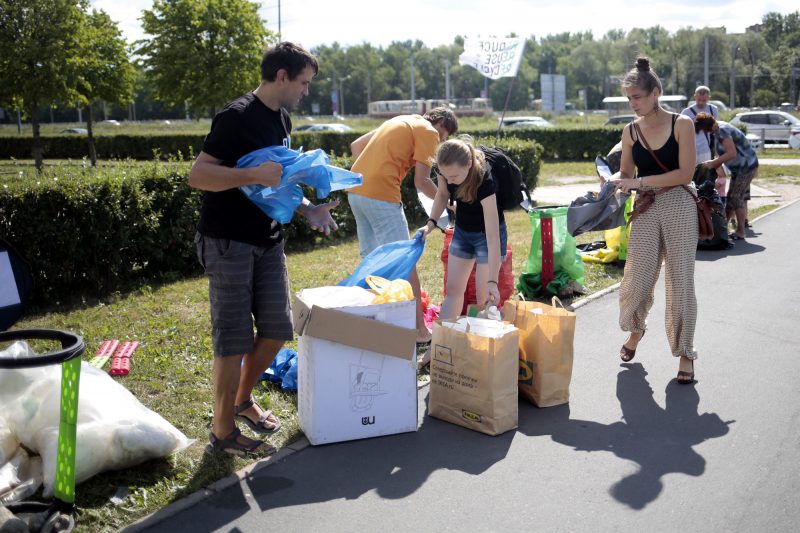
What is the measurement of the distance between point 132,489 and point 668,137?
3.78 m

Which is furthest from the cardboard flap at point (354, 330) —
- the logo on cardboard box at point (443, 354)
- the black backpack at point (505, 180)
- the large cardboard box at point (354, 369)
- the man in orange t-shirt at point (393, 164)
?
the black backpack at point (505, 180)

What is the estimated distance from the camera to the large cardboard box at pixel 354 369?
4.07m

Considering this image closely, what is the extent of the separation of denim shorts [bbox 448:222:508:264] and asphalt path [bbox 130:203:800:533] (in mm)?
961

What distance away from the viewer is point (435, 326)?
14.8 ft

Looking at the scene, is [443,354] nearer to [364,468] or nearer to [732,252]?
[364,468]

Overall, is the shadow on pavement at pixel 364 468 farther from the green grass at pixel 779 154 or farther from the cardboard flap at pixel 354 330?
the green grass at pixel 779 154

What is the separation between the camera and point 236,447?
404 cm

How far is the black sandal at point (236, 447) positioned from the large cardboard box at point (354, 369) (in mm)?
288

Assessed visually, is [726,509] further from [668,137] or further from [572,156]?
[572,156]

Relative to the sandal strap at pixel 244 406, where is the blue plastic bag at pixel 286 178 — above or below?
above

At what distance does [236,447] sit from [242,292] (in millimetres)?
823

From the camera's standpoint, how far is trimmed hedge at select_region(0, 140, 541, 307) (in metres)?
7.13

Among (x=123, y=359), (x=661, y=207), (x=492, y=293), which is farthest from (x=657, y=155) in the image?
(x=123, y=359)

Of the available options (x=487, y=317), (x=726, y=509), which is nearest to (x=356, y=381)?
→ (x=487, y=317)
